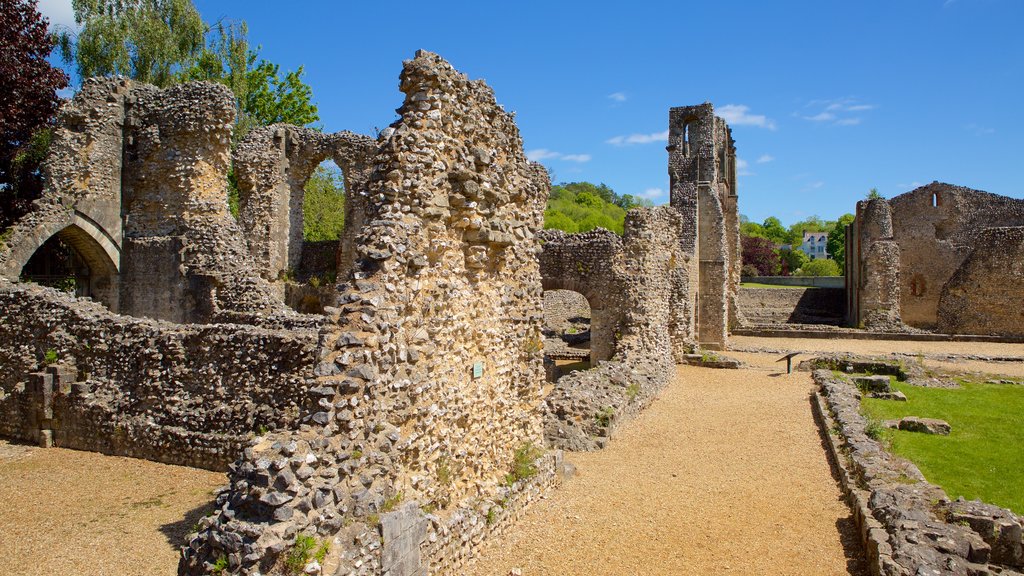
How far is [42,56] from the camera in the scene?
2103 centimetres

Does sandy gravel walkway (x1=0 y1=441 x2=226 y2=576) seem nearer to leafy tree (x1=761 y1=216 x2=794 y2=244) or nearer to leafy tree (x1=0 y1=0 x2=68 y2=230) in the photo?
leafy tree (x1=0 y1=0 x2=68 y2=230)

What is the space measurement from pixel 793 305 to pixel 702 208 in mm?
14841

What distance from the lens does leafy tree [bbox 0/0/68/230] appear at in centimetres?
1947

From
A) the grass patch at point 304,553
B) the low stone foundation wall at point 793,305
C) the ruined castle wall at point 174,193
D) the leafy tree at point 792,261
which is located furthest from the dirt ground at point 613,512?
the leafy tree at point 792,261

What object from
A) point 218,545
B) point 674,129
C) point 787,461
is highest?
point 674,129

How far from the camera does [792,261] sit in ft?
221

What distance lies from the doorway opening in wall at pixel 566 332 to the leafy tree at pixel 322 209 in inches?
421

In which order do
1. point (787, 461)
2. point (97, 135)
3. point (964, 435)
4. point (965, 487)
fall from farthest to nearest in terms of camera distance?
point (97, 135)
point (964, 435)
point (787, 461)
point (965, 487)

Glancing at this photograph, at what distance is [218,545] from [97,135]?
15712mm

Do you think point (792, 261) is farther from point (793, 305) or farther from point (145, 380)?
point (145, 380)

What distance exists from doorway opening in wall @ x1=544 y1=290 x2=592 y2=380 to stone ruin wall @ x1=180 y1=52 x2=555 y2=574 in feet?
35.3

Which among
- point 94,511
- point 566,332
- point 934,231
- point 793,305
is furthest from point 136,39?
point 934,231

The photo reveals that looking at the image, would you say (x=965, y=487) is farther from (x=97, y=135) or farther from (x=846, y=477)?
(x=97, y=135)

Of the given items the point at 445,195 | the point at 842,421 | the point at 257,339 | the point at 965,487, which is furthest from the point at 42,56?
the point at 965,487
